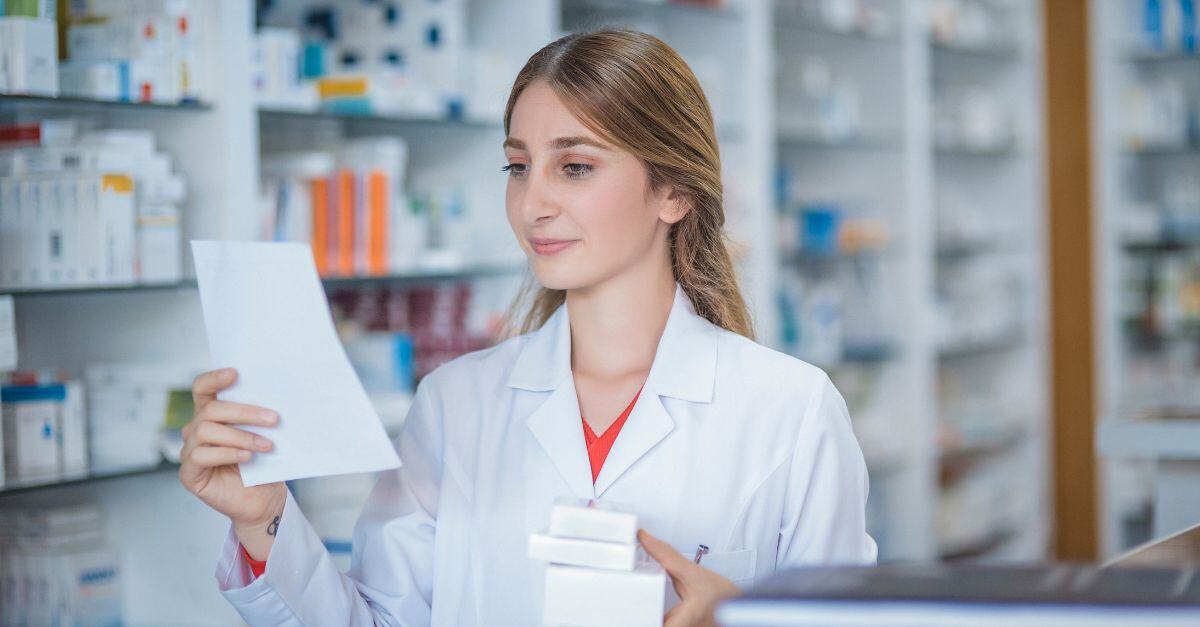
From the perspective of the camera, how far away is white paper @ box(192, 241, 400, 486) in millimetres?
1465

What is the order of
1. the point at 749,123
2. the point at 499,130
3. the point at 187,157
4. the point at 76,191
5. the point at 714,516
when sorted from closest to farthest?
1. the point at 714,516
2. the point at 76,191
3. the point at 187,157
4. the point at 499,130
5. the point at 749,123

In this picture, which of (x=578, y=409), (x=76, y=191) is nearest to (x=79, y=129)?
(x=76, y=191)

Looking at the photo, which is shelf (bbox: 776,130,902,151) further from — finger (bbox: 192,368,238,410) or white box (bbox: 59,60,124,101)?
finger (bbox: 192,368,238,410)

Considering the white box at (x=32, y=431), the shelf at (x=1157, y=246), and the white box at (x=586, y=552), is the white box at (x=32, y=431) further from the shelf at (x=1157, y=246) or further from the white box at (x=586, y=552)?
the shelf at (x=1157, y=246)

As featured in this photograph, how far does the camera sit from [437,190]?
11.5ft

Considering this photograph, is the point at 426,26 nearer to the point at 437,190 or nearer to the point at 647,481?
the point at 437,190

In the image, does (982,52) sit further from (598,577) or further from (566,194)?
(598,577)

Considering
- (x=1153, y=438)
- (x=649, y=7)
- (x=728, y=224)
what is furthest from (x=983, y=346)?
(x=728, y=224)

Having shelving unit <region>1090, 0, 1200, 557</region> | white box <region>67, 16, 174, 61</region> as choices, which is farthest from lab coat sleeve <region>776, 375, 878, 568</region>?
shelving unit <region>1090, 0, 1200, 557</region>

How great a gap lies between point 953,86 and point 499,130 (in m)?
3.21

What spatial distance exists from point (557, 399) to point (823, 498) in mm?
390

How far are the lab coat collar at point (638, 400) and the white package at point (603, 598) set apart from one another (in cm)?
44

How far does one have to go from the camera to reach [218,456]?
1449 mm

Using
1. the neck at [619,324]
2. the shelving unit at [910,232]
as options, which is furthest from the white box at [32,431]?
the shelving unit at [910,232]
